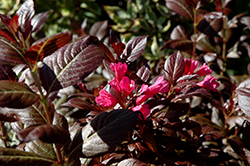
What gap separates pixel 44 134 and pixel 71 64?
228 millimetres

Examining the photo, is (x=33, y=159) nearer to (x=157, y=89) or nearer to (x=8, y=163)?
(x=8, y=163)

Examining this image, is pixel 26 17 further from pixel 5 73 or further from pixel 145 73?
pixel 145 73

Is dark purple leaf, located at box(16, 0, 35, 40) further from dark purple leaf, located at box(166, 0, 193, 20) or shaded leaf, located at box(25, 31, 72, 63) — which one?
dark purple leaf, located at box(166, 0, 193, 20)

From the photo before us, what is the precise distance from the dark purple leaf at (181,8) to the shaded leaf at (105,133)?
0.94m

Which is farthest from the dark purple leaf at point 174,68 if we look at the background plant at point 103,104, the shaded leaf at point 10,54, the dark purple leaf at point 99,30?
the dark purple leaf at point 99,30

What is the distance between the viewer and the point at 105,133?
2.26ft

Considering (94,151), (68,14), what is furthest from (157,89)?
(68,14)

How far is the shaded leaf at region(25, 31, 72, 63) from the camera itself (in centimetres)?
67

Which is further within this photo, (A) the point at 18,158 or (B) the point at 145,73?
(B) the point at 145,73

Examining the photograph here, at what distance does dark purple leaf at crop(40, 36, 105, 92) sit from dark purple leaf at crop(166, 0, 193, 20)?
0.84 m

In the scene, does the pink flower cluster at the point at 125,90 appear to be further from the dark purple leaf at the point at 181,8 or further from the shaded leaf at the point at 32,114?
the dark purple leaf at the point at 181,8

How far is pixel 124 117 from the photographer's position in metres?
0.67

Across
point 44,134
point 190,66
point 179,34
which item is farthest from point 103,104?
point 179,34

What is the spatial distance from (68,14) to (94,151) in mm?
2180
